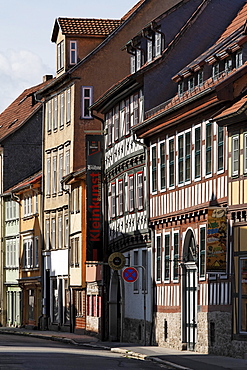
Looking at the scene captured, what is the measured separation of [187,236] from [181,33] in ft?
33.7

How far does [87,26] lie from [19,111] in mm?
19368

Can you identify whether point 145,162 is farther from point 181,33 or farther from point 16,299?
point 16,299

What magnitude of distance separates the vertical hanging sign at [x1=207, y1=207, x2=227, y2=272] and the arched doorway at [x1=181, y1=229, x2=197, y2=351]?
4.64 metres

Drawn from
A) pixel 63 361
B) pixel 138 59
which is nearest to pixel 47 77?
pixel 138 59

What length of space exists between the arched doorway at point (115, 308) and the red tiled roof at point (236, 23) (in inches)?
516

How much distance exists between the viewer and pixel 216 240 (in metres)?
32.1

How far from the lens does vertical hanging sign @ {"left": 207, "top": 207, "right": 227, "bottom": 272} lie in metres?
31.9

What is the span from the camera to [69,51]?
209 ft

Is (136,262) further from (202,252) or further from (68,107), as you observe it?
(68,107)

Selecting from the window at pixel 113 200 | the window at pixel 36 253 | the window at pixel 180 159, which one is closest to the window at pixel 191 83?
the window at pixel 180 159

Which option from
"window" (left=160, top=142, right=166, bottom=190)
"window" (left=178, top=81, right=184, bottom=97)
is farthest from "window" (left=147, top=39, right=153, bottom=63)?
"window" (left=160, top=142, right=166, bottom=190)

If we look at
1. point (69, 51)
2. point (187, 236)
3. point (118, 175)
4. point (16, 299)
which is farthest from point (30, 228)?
point (187, 236)

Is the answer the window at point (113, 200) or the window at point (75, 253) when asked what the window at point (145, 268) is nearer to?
the window at point (113, 200)

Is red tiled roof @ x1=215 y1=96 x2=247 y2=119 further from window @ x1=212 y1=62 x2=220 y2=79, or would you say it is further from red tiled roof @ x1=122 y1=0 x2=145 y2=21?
red tiled roof @ x1=122 y1=0 x2=145 y2=21
